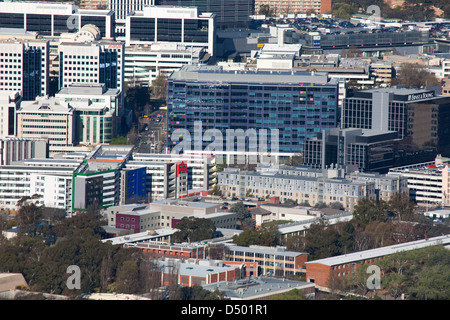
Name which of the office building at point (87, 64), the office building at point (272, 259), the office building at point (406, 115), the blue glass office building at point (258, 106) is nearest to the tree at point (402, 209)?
the office building at point (272, 259)

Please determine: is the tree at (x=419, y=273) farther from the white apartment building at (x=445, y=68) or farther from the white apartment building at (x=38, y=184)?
the white apartment building at (x=445, y=68)

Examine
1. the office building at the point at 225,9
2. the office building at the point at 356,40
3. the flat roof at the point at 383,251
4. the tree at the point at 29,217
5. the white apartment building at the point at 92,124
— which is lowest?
the flat roof at the point at 383,251

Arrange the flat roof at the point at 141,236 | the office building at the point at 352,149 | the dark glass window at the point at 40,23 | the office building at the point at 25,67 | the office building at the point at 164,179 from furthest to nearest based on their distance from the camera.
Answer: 1. the dark glass window at the point at 40,23
2. the office building at the point at 25,67
3. the office building at the point at 352,149
4. the office building at the point at 164,179
5. the flat roof at the point at 141,236

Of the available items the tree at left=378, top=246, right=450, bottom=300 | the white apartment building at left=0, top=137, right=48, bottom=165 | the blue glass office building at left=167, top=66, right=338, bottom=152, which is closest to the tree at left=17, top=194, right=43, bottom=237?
the white apartment building at left=0, top=137, right=48, bottom=165

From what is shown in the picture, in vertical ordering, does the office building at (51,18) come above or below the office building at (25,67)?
above

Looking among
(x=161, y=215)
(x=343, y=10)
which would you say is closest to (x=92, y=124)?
(x=161, y=215)

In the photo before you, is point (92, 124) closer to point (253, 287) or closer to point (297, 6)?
point (253, 287)

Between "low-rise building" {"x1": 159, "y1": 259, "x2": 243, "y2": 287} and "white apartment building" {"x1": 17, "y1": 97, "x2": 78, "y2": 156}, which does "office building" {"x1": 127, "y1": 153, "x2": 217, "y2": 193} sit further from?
"low-rise building" {"x1": 159, "y1": 259, "x2": 243, "y2": 287}

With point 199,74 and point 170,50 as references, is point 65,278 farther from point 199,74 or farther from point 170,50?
point 170,50
